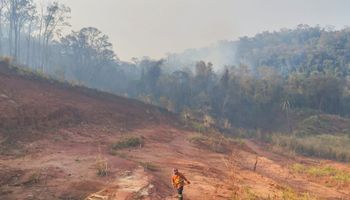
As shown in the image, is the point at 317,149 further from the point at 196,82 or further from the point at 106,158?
the point at 196,82

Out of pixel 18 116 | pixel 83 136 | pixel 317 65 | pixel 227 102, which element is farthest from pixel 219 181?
pixel 317 65

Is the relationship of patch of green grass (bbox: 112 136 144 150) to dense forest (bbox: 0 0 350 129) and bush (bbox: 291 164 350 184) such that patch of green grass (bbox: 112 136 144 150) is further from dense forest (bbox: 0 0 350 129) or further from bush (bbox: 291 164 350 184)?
dense forest (bbox: 0 0 350 129)

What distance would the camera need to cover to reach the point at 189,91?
68.3m

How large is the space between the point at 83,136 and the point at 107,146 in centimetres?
266

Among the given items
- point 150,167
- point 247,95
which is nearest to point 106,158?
point 150,167

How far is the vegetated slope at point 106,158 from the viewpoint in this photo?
12.7 meters

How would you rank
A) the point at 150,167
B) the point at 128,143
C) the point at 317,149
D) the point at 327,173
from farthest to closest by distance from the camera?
the point at 317,149, the point at 128,143, the point at 327,173, the point at 150,167

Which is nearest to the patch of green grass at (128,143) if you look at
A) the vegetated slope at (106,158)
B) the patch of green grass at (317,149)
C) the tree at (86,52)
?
the vegetated slope at (106,158)

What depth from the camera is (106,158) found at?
16578 millimetres

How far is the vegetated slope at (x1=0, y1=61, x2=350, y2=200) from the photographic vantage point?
12727 mm

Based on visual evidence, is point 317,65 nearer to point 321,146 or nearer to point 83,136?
point 321,146

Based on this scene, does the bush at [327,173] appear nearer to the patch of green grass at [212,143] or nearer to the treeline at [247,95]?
the patch of green grass at [212,143]

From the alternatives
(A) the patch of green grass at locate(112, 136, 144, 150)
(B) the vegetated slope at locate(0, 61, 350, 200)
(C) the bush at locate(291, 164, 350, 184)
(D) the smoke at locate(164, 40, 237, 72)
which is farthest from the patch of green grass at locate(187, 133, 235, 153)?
(D) the smoke at locate(164, 40, 237, 72)

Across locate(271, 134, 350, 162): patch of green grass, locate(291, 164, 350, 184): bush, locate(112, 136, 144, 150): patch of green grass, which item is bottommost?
locate(291, 164, 350, 184): bush
